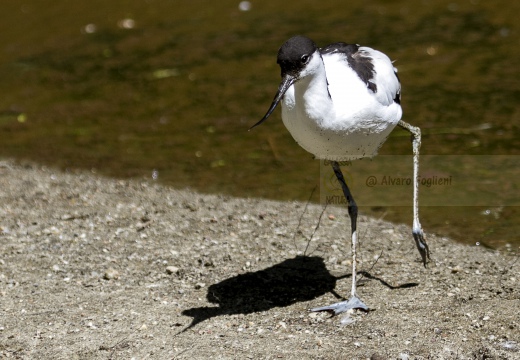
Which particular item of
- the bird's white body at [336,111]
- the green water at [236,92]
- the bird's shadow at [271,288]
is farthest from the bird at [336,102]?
the green water at [236,92]

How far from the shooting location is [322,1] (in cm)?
1059

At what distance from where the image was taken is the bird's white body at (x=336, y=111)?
13.0 feet

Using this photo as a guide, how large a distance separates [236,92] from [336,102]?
4.06 m

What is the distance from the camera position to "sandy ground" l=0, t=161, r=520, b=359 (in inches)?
159

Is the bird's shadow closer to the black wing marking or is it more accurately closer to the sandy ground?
the sandy ground

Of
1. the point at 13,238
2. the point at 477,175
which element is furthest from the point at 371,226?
the point at 13,238

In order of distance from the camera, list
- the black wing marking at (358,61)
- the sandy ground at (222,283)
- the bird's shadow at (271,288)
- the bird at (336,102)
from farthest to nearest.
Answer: the bird's shadow at (271,288)
the black wing marking at (358,61)
the sandy ground at (222,283)
the bird at (336,102)

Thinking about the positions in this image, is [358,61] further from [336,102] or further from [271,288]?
[271,288]

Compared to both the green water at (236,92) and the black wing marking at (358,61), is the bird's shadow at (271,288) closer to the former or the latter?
the green water at (236,92)

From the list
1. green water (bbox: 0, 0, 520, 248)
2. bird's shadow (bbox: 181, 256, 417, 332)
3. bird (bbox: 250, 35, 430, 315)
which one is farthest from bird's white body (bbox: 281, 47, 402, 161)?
green water (bbox: 0, 0, 520, 248)

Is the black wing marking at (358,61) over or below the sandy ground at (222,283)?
over

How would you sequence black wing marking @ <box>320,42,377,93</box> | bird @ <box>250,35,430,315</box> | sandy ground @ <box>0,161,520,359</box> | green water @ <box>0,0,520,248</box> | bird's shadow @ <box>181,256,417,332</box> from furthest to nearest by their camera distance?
green water @ <box>0,0,520,248</box>, bird's shadow @ <box>181,256,417,332</box>, black wing marking @ <box>320,42,377,93</box>, sandy ground @ <box>0,161,520,359</box>, bird @ <box>250,35,430,315</box>

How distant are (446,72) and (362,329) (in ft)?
Answer: 14.6

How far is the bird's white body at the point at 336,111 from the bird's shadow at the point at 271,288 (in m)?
0.84
